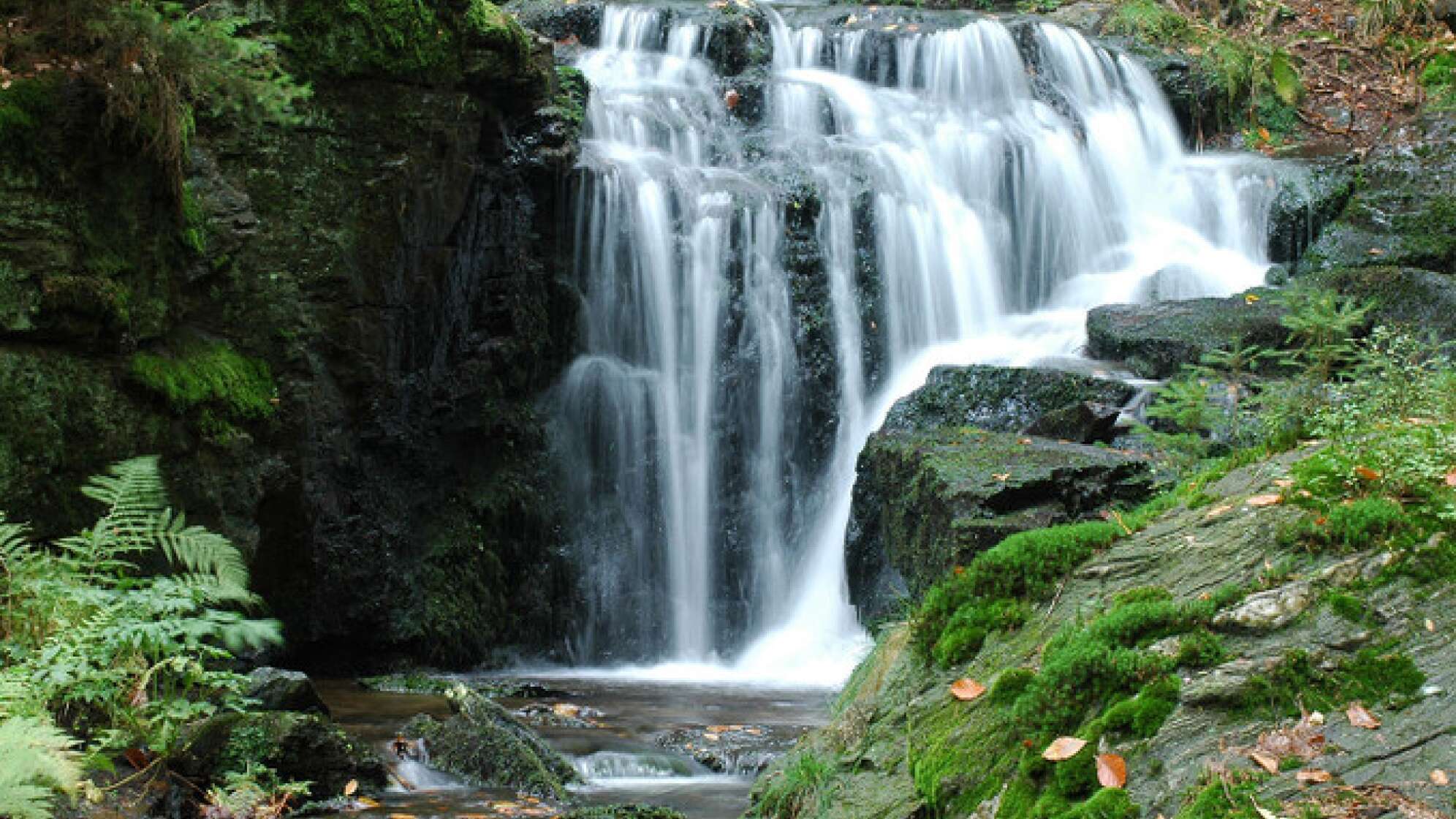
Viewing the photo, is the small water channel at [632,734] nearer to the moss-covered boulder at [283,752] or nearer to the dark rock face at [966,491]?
the moss-covered boulder at [283,752]

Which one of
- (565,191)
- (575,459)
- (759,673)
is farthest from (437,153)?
(759,673)

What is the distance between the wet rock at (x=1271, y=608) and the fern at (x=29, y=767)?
10.8 ft

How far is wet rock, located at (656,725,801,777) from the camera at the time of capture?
6398 millimetres

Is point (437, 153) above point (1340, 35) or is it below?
below

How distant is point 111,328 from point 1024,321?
9036 mm

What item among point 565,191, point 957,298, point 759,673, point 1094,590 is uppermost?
point 565,191

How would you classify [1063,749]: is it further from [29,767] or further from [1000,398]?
[1000,398]

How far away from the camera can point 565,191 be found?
37.2 feet

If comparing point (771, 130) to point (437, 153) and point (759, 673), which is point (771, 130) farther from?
point (759, 673)

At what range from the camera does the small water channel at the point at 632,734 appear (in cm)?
566

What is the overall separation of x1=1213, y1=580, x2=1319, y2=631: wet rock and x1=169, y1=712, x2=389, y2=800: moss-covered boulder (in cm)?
384

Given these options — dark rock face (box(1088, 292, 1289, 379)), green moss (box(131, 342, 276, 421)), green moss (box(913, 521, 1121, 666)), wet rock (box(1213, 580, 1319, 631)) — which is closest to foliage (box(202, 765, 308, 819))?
green moss (box(913, 521, 1121, 666))

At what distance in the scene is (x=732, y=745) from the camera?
22.2ft

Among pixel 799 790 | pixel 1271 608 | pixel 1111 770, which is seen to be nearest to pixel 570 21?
pixel 799 790
